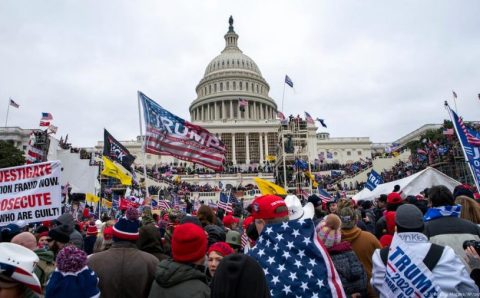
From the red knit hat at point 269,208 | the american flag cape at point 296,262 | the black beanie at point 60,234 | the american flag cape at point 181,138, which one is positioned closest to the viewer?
the american flag cape at point 296,262

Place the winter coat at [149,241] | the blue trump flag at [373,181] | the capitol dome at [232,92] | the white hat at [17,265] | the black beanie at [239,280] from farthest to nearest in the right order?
the capitol dome at [232,92]
the blue trump flag at [373,181]
the winter coat at [149,241]
the black beanie at [239,280]
the white hat at [17,265]

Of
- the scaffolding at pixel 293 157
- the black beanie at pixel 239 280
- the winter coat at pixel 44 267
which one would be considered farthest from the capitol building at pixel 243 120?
the black beanie at pixel 239 280

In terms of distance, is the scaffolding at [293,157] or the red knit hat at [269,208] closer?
the red knit hat at [269,208]

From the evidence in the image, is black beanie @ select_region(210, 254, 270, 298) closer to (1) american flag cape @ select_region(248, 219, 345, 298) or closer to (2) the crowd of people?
(2) the crowd of people

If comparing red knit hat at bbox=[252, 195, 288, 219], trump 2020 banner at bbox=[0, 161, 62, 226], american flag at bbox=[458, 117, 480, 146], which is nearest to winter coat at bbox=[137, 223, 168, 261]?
red knit hat at bbox=[252, 195, 288, 219]

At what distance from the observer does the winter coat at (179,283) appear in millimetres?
2992

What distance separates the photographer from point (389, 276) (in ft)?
10.6

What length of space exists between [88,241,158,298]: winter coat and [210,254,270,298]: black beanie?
154 centimetres

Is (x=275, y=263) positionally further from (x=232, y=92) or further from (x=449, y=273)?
(x=232, y=92)

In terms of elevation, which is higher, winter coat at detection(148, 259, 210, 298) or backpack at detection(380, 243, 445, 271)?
backpack at detection(380, 243, 445, 271)

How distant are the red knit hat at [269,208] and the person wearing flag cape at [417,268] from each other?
100cm

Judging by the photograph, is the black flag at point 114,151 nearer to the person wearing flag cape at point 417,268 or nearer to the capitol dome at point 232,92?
the person wearing flag cape at point 417,268

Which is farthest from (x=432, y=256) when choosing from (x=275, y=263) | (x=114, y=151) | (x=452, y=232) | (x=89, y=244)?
(x=114, y=151)

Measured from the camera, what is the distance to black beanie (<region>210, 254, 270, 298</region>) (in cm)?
253
